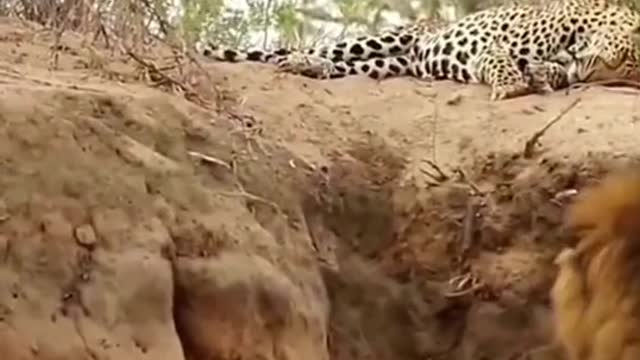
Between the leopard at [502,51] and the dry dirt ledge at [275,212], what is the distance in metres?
0.56

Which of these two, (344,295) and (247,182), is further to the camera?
(344,295)

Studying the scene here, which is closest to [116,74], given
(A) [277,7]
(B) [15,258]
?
(B) [15,258]

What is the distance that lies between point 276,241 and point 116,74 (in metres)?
Answer: 0.78

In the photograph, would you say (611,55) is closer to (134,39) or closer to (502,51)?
(502,51)

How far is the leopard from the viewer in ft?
22.2

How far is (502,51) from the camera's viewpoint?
7145 millimetres

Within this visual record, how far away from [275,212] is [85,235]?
3.05ft

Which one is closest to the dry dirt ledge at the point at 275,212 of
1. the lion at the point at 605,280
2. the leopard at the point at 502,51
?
the leopard at the point at 502,51

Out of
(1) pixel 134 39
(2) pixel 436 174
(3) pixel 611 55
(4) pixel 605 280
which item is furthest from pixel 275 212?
(3) pixel 611 55

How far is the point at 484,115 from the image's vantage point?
18.9 feet

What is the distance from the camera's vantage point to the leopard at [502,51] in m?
6.77

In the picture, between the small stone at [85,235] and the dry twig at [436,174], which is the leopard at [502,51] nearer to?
the dry twig at [436,174]

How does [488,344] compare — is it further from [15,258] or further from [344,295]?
[15,258]

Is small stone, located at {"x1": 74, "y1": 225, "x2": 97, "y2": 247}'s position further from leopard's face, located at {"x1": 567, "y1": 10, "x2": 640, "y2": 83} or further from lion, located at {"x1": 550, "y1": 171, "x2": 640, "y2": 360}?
leopard's face, located at {"x1": 567, "y1": 10, "x2": 640, "y2": 83}
